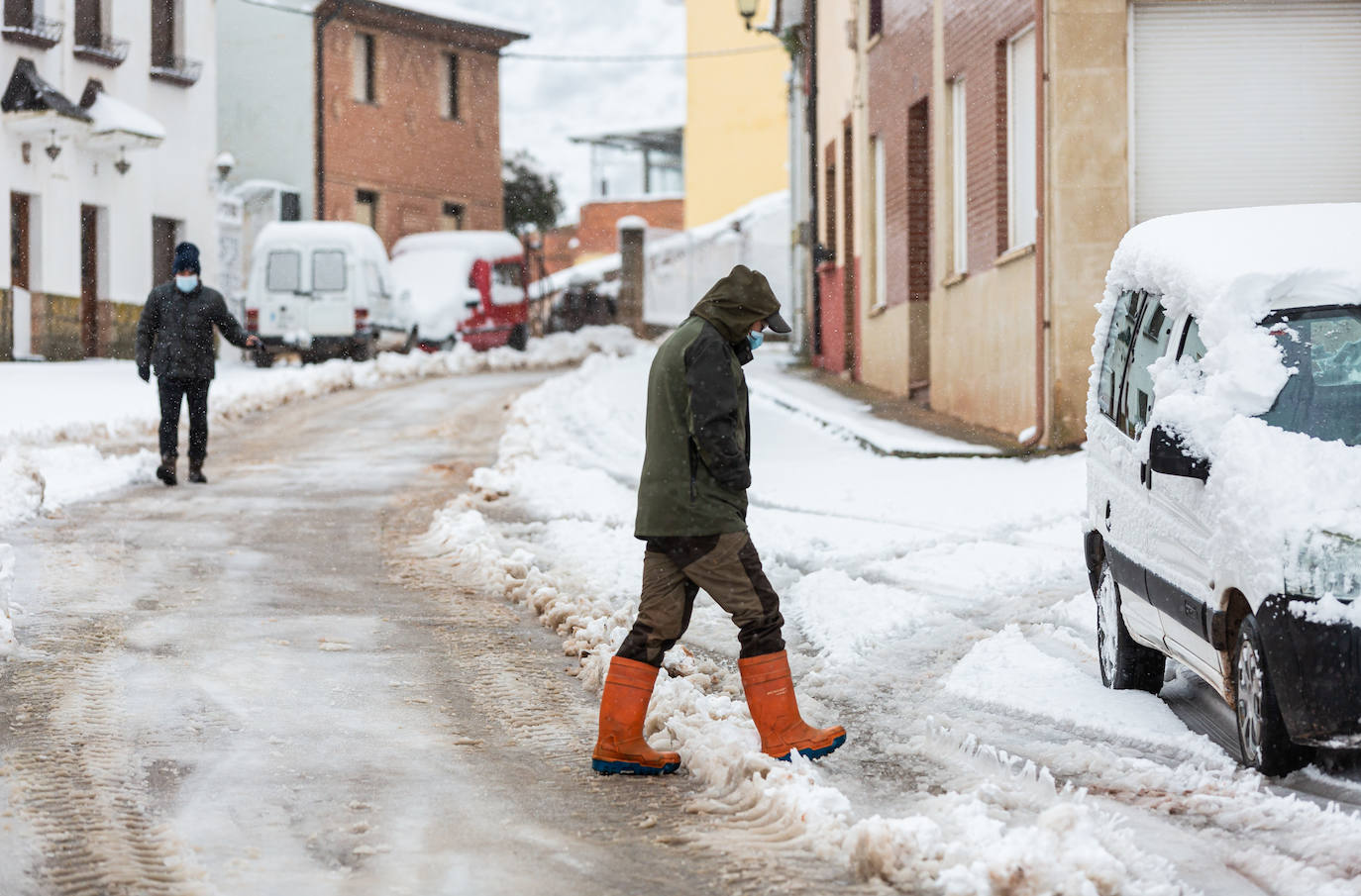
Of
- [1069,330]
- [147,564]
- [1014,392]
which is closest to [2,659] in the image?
[147,564]

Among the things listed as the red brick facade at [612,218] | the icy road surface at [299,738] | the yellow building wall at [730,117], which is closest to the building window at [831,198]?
the icy road surface at [299,738]

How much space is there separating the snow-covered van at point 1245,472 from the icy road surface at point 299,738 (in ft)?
5.03

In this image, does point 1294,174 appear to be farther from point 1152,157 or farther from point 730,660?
point 730,660

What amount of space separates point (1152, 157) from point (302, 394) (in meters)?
11.2

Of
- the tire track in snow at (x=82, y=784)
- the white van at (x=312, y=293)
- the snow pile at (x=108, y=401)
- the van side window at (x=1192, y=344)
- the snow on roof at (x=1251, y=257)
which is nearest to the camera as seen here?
the tire track in snow at (x=82, y=784)

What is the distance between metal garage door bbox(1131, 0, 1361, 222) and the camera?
14.0 meters

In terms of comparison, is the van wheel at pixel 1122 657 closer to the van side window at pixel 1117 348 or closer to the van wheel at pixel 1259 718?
the van side window at pixel 1117 348

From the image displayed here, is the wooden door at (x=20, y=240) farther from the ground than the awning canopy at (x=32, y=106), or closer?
closer

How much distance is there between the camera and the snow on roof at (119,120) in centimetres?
2792

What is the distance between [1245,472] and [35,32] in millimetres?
25011

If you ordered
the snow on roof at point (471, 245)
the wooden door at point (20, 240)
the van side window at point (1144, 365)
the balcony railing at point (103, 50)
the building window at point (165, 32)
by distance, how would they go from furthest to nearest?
1. the snow on roof at point (471, 245)
2. the building window at point (165, 32)
3. the balcony railing at point (103, 50)
4. the wooden door at point (20, 240)
5. the van side window at point (1144, 365)

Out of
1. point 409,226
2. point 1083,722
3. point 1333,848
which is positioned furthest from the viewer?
point 409,226

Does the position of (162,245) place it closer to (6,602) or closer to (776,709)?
(6,602)

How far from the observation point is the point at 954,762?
18.6 feet
